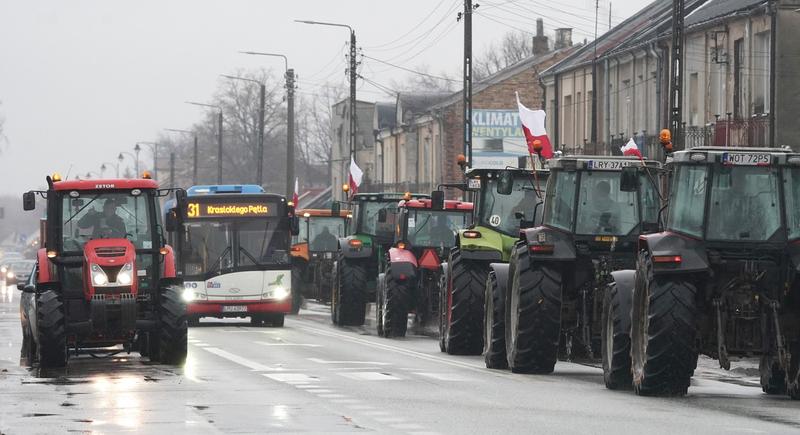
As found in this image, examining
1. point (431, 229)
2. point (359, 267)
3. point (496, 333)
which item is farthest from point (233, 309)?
point (496, 333)

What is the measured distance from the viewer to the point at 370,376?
18844 mm

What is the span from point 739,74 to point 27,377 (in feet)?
86.5

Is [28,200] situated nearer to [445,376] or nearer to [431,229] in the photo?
[445,376]

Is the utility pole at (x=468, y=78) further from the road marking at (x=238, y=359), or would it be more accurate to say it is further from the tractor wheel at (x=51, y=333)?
the tractor wheel at (x=51, y=333)

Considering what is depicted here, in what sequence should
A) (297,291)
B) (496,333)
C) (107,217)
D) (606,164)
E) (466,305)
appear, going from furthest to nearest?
(297,291), (466,305), (107,217), (496,333), (606,164)

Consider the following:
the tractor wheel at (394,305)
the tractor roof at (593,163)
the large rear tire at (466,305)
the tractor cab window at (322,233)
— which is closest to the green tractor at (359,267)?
the tractor wheel at (394,305)

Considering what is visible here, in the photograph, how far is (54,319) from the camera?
794 inches

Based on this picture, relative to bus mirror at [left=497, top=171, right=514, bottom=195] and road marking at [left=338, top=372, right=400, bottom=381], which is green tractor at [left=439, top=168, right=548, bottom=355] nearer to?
bus mirror at [left=497, top=171, right=514, bottom=195]

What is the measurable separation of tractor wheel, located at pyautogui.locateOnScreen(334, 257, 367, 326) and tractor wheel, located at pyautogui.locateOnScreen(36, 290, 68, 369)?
45.8 ft

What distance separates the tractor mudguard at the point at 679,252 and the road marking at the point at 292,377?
162 inches

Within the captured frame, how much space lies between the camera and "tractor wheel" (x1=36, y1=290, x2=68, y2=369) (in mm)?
20078

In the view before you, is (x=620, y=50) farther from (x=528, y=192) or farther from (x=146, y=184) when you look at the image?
(x=146, y=184)

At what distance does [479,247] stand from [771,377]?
7254mm

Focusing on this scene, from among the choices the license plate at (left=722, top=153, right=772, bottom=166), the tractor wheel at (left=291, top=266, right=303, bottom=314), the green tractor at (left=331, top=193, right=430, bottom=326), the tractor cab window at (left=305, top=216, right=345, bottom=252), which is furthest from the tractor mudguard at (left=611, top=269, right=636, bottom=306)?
the tractor cab window at (left=305, top=216, right=345, bottom=252)
